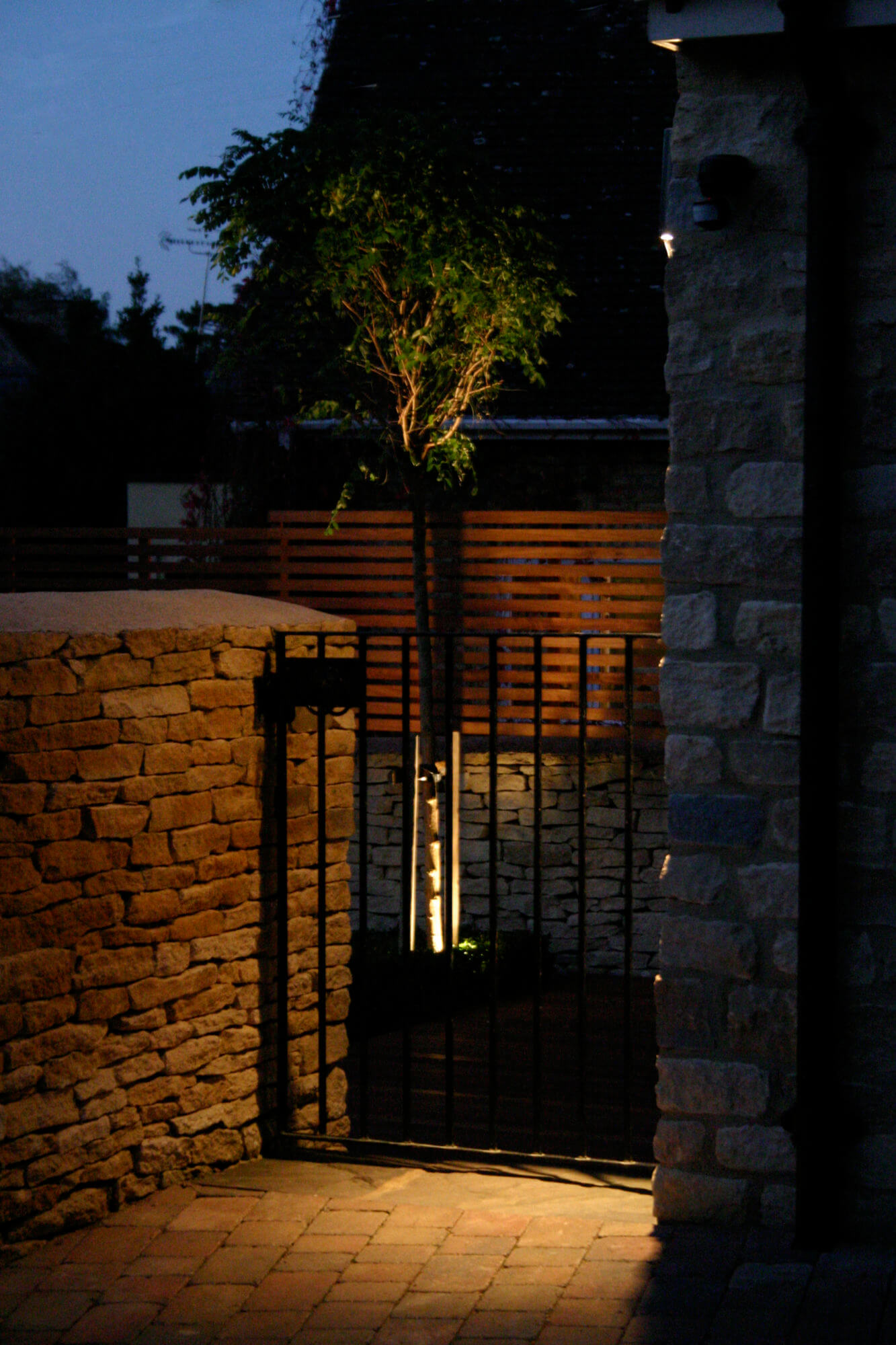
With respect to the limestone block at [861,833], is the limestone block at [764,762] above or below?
above

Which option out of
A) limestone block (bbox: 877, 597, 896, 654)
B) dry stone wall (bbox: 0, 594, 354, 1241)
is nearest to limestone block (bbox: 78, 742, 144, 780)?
dry stone wall (bbox: 0, 594, 354, 1241)

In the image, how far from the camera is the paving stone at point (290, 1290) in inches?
152

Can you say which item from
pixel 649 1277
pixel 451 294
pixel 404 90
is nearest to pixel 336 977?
pixel 649 1277

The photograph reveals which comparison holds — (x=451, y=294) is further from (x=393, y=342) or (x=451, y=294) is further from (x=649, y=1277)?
(x=649, y=1277)

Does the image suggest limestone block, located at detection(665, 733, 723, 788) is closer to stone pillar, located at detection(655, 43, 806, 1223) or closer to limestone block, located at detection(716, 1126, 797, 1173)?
stone pillar, located at detection(655, 43, 806, 1223)

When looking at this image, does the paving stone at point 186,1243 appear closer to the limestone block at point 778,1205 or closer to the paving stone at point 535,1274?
the paving stone at point 535,1274

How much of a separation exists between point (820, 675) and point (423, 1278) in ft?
5.94

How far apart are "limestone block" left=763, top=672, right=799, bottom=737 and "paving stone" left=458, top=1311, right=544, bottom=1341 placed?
154 centimetres

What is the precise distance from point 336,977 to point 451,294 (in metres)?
5.97

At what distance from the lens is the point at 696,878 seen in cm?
413

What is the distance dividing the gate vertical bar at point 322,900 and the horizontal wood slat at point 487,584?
17.2 feet

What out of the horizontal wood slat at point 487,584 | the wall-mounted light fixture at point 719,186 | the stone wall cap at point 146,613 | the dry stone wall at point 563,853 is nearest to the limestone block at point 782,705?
the wall-mounted light fixture at point 719,186

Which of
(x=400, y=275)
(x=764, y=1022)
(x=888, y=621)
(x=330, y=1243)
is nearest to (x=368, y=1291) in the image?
(x=330, y=1243)

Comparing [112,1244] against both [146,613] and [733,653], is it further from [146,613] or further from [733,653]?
[733,653]
